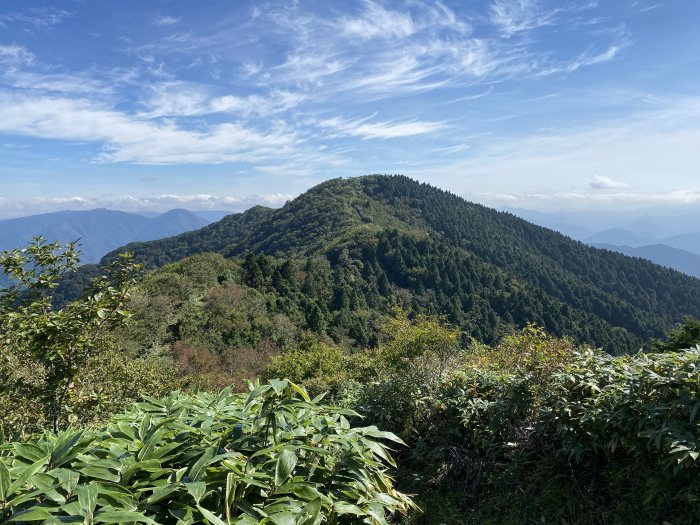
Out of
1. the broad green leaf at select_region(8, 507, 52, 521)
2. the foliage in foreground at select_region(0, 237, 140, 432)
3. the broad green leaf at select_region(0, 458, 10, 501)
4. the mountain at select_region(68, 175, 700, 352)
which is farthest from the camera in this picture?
the mountain at select_region(68, 175, 700, 352)

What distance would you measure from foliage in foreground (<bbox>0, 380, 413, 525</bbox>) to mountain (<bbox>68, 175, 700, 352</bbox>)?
123 ft

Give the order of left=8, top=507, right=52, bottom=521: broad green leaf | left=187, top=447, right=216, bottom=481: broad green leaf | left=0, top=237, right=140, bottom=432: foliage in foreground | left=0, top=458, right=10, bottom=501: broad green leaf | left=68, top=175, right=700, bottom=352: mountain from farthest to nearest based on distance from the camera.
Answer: left=68, top=175, right=700, bottom=352: mountain, left=0, top=237, right=140, bottom=432: foliage in foreground, left=187, top=447, right=216, bottom=481: broad green leaf, left=0, top=458, right=10, bottom=501: broad green leaf, left=8, top=507, right=52, bottom=521: broad green leaf

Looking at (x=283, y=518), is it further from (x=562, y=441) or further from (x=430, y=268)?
(x=430, y=268)

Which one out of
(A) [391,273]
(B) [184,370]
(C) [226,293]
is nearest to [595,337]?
(A) [391,273]

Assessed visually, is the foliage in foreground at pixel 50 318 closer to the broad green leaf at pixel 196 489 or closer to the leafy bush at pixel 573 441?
the broad green leaf at pixel 196 489

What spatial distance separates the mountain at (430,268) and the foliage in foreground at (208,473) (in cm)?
3742

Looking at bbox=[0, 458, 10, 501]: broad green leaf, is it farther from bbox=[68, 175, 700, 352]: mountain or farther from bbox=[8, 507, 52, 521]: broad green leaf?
bbox=[68, 175, 700, 352]: mountain

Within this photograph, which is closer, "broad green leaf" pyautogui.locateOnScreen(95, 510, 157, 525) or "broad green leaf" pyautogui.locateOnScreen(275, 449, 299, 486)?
"broad green leaf" pyautogui.locateOnScreen(95, 510, 157, 525)

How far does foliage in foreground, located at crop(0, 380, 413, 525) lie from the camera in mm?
1104

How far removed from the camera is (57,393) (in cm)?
388

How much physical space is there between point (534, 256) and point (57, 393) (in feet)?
384

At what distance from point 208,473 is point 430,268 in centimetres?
7694

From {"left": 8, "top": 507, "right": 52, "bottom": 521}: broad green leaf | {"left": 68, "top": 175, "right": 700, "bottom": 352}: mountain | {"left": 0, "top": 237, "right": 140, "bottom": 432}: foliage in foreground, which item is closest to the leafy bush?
{"left": 8, "top": 507, "right": 52, "bottom": 521}: broad green leaf

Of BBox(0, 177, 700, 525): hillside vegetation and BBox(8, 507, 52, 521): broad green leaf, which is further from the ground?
BBox(8, 507, 52, 521): broad green leaf
